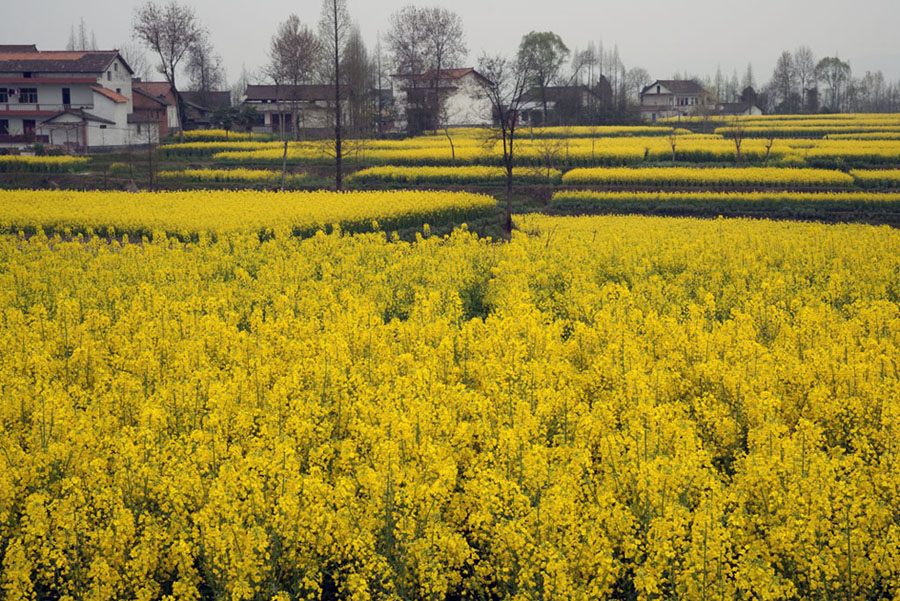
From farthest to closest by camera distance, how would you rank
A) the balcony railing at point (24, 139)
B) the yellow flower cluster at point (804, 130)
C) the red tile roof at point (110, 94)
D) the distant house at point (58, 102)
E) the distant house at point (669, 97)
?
the distant house at point (669, 97)
the yellow flower cluster at point (804, 130)
the red tile roof at point (110, 94)
the distant house at point (58, 102)
the balcony railing at point (24, 139)

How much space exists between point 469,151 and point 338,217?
32.9 metres

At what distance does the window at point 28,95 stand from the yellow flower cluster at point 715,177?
48.4 metres

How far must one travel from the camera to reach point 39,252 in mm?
18359

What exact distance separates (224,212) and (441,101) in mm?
60141

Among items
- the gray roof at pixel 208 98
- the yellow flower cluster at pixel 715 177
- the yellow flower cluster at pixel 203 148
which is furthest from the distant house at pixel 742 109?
the yellow flower cluster at pixel 715 177

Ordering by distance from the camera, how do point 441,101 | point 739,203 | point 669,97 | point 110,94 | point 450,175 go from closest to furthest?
point 739,203 < point 450,175 < point 110,94 < point 441,101 < point 669,97

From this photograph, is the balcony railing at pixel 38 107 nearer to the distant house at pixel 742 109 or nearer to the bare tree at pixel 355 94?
the bare tree at pixel 355 94

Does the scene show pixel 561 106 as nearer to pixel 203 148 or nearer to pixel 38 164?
pixel 203 148

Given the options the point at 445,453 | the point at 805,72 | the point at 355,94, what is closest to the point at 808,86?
the point at 805,72

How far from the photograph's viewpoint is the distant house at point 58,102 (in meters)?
65.1

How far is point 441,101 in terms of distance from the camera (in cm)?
8525

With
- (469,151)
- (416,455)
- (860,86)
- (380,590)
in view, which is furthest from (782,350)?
(860,86)

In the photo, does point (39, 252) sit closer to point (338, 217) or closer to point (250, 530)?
point (338, 217)

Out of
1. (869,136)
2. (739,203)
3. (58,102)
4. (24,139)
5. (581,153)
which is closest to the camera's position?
(739,203)
